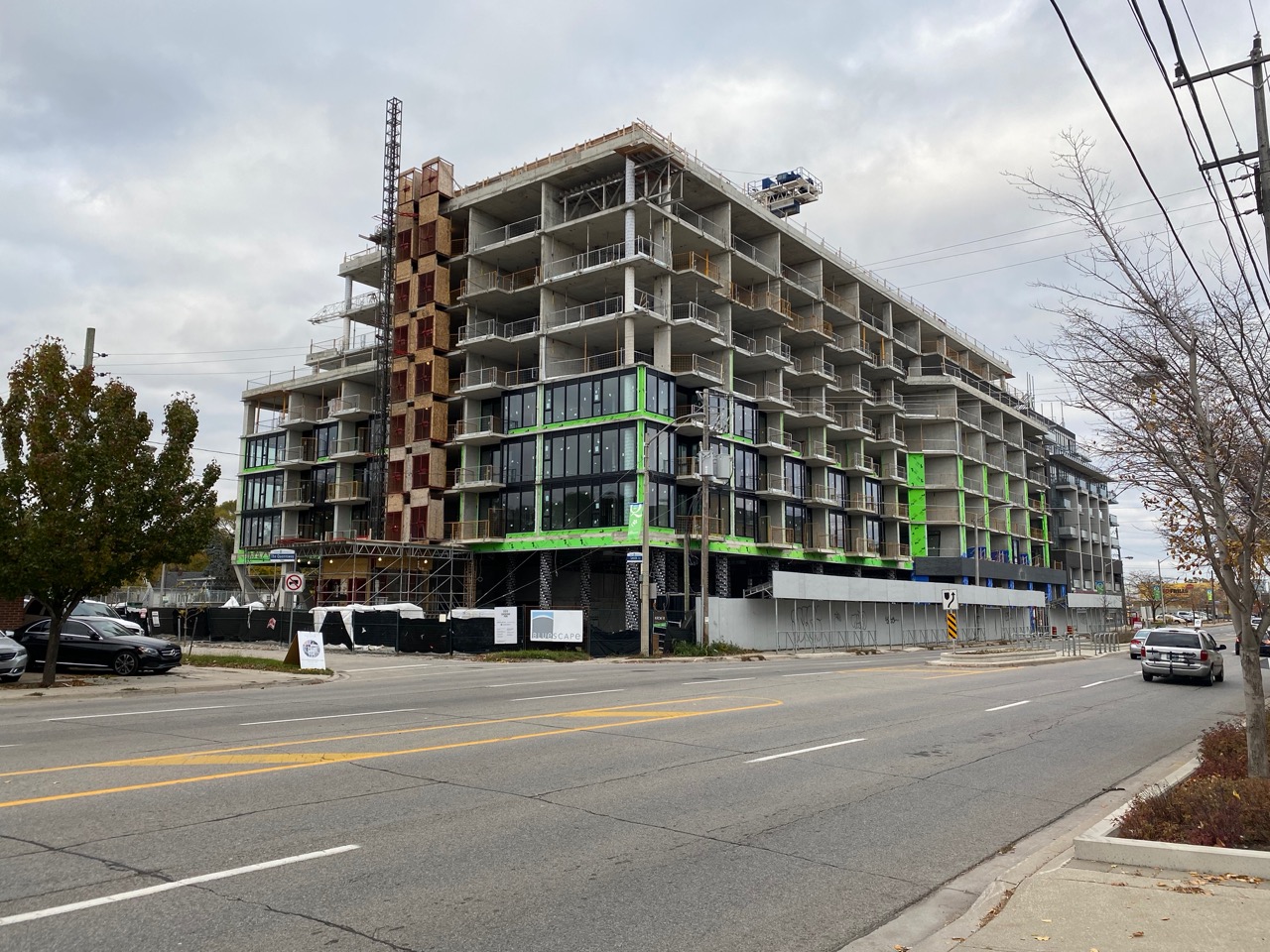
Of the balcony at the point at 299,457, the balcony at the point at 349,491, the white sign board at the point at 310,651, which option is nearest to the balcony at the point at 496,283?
the balcony at the point at 349,491

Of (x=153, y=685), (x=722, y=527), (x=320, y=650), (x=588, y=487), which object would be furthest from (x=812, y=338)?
(x=153, y=685)

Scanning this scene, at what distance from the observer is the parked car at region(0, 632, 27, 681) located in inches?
808

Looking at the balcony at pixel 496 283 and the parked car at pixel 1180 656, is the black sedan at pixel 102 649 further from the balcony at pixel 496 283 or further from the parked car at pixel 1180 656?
the balcony at pixel 496 283

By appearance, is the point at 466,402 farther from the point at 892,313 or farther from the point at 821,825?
the point at 821,825

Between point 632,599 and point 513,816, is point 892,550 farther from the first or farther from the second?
point 513,816

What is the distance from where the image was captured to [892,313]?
77312 millimetres

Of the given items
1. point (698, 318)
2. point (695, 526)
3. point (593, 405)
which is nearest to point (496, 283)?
point (593, 405)

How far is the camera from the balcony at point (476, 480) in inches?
2075

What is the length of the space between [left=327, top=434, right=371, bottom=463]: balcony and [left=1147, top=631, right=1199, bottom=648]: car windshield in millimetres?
48840

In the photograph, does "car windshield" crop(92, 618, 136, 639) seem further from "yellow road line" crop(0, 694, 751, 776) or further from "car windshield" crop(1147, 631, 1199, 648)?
"car windshield" crop(1147, 631, 1199, 648)

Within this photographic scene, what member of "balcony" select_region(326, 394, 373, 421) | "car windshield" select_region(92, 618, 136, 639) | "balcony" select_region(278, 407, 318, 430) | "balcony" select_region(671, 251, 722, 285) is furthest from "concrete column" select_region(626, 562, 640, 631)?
"balcony" select_region(278, 407, 318, 430)

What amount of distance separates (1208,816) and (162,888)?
7.65 metres

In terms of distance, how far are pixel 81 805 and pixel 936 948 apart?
7.32 meters

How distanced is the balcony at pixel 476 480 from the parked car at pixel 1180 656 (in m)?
34.8
